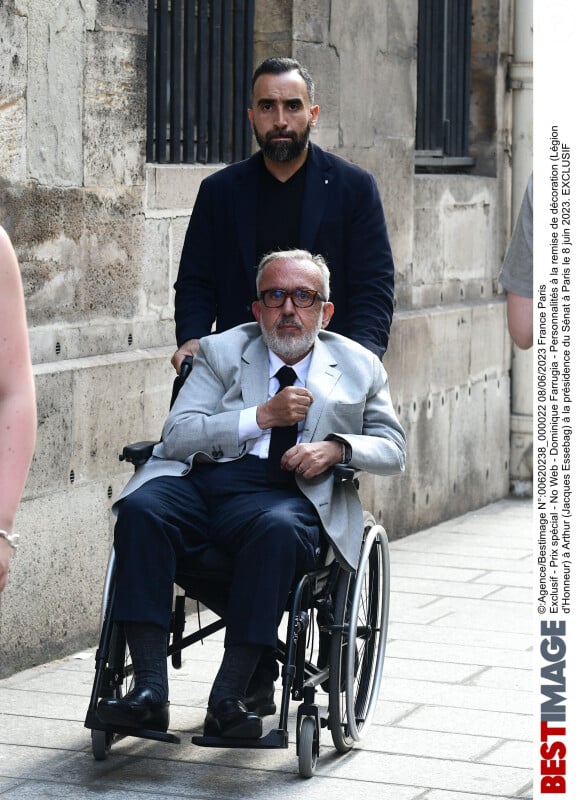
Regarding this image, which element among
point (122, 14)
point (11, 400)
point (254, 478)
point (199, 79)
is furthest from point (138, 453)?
point (199, 79)

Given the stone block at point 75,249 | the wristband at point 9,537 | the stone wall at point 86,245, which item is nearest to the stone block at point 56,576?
the stone wall at point 86,245

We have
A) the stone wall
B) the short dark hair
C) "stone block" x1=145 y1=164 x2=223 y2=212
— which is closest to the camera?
the short dark hair

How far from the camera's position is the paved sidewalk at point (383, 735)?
14.8 ft

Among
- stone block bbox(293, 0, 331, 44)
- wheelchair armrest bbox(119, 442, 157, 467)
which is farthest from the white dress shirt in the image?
stone block bbox(293, 0, 331, 44)

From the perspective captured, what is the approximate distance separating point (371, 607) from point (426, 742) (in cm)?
45

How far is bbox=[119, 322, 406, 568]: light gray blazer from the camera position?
4777 millimetres

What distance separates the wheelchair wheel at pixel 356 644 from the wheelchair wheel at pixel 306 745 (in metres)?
0.11

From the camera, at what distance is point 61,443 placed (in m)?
5.99

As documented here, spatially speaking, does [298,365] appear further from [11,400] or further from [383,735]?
[11,400]

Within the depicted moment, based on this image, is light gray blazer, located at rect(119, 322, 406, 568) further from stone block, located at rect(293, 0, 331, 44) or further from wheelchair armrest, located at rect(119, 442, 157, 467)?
stone block, located at rect(293, 0, 331, 44)

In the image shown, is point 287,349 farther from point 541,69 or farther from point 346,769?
point 541,69

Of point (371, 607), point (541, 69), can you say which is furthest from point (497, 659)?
point (541, 69)

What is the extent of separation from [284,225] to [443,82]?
4661mm

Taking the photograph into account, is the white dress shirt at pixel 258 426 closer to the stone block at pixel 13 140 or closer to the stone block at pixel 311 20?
the stone block at pixel 13 140
